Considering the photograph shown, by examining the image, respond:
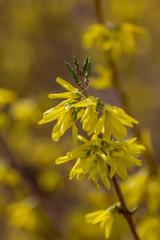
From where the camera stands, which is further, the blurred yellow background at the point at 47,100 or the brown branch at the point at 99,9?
the blurred yellow background at the point at 47,100

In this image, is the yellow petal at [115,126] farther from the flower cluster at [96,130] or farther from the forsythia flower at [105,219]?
the forsythia flower at [105,219]

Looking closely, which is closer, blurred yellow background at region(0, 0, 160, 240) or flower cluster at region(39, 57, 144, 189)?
flower cluster at region(39, 57, 144, 189)

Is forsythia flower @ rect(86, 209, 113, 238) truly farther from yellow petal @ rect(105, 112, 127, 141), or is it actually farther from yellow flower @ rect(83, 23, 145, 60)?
yellow flower @ rect(83, 23, 145, 60)

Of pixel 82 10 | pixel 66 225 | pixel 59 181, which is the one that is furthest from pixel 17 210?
pixel 82 10

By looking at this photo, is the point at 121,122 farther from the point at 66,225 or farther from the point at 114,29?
the point at 66,225

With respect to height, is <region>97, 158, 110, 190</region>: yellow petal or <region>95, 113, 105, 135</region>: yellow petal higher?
<region>95, 113, 105, 135</region>: yellow petal

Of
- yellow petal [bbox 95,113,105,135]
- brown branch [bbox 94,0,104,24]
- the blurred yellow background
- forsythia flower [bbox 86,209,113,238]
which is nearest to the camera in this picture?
yellow petal [bbox 95,113,105,135]

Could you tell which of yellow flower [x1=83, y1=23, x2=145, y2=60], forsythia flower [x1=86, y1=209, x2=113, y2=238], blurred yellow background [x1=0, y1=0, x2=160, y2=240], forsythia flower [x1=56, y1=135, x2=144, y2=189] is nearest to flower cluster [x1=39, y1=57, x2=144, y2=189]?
forsythia flower [x1=56, y1=135, x2=144, y2=189]

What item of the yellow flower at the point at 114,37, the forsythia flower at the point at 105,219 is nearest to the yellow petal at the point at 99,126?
the forsythia flower at the point at 105,219

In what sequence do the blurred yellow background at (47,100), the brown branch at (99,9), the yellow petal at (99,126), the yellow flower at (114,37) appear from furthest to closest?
the blurred yellow background at (47,100)
the brown branch at (99,9)
the yellow flower at (114,37)
the yellow petal at (99,126)
